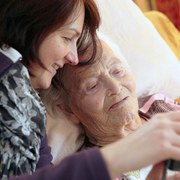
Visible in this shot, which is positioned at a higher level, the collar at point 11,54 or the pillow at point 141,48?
the collar at point 11,54

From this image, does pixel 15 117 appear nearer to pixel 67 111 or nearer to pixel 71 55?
pixel 71 55

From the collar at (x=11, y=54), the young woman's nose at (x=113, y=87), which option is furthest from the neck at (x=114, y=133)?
the collar at (x=11, y=54)

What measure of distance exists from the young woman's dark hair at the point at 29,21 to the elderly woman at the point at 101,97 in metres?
0.28

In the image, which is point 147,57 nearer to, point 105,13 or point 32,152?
point 105,13

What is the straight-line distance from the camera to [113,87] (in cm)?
124

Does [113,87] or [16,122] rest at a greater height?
[16,122]

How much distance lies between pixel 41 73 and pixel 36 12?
0.18 metres

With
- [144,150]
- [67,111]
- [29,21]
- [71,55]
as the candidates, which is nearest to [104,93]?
[67,111]

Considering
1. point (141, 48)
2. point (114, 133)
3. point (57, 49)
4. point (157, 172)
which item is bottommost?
point (114, 133)

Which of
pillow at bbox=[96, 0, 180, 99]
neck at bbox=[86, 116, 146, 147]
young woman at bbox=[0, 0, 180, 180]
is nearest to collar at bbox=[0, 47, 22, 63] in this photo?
young woman at bbox=[0, 0, 180, 180]

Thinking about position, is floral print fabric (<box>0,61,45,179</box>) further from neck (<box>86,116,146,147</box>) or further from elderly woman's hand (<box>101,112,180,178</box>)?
neck (<box>86,116,146,147</box>)

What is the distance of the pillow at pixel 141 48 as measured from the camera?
1544mm

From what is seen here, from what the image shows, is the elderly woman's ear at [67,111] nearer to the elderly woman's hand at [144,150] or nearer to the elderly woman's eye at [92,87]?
the elderly woman's eye at [92,87]

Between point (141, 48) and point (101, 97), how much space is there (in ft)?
1.37
